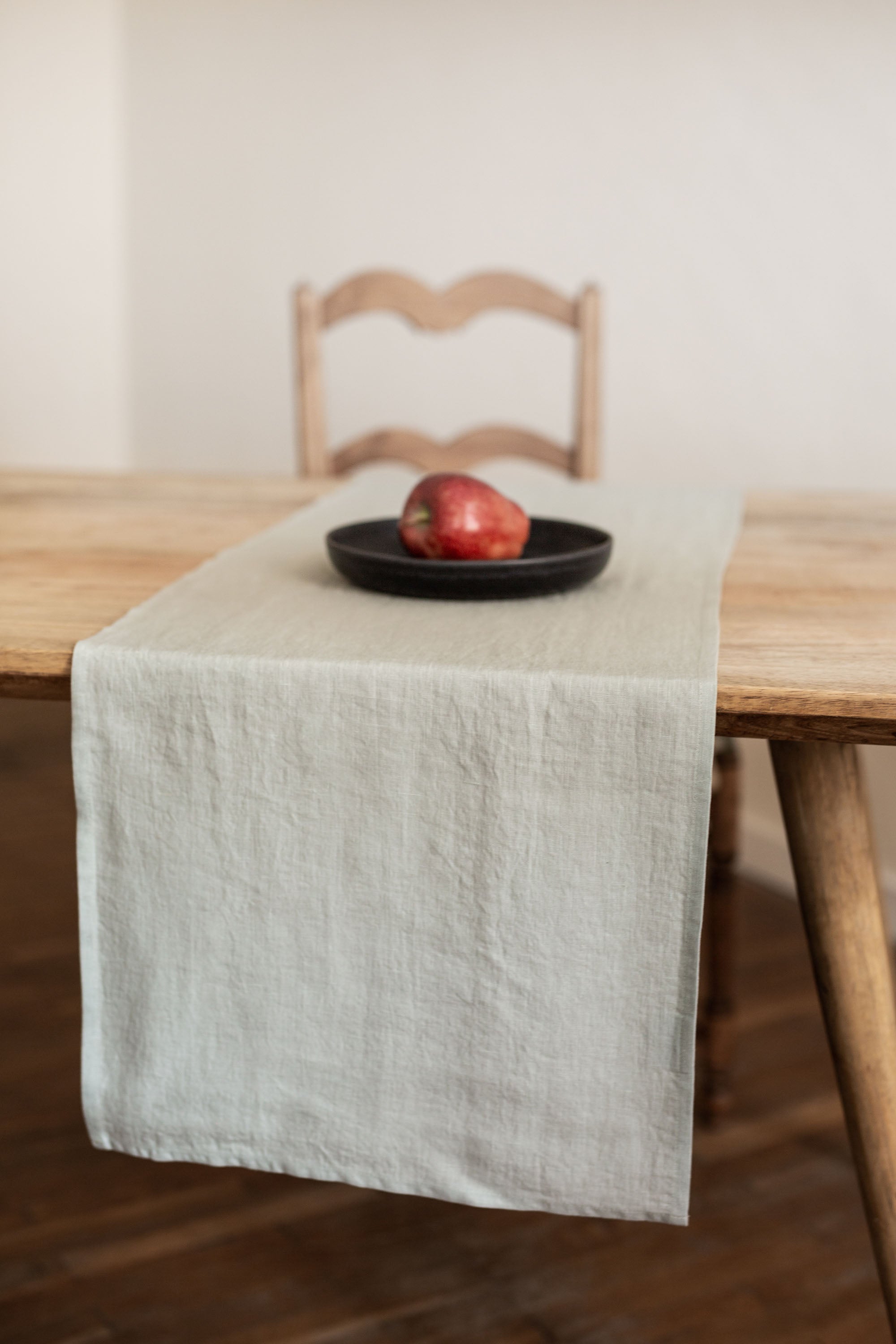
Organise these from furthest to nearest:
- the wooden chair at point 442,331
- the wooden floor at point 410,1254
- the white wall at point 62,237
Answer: the white wall at point 62,237 < the wooden chair at point 442,331 < the wooden floor at point 410,1254

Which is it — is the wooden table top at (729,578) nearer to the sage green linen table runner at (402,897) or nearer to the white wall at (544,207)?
the sage green linen table runner at (402,897)

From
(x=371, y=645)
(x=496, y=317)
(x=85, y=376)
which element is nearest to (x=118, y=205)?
(x=85, y=376)

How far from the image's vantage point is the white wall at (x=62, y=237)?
321 centimetres

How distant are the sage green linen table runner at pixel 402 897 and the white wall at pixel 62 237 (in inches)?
106

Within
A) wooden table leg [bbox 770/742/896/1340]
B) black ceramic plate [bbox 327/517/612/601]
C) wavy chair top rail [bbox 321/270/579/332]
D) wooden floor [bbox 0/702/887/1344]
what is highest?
wavy chair top rail [bbox 321/270/579/332]

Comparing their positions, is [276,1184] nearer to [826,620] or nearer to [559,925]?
[559,925]

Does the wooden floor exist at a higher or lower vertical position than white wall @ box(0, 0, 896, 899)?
lower

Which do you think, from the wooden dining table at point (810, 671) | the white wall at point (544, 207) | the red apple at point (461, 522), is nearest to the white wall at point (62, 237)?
the white wall at point (544, 207)

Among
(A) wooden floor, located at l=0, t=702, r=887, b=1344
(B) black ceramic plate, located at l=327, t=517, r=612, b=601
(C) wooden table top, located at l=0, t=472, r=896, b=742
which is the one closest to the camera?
(C) wooden table top, located at l=0, t=472, r=896, b=742

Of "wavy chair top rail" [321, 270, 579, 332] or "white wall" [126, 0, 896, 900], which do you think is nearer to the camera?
"wavy chair top rail" [321, 270, 579, 332]

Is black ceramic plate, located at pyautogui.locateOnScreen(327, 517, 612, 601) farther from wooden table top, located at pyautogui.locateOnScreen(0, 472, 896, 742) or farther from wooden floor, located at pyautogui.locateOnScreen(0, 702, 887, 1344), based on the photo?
wooden floor, located at pyautogui.locateOnScreen(0, 702, 887, 1344)

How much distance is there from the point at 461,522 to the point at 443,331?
862 millimetres

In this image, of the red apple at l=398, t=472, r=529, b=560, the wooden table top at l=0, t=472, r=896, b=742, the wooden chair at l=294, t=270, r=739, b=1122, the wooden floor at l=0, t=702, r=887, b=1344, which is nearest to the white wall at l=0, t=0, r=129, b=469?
the wooden chair at l=294, t=270, r=739, b=1122

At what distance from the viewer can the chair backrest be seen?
1.70 metres
